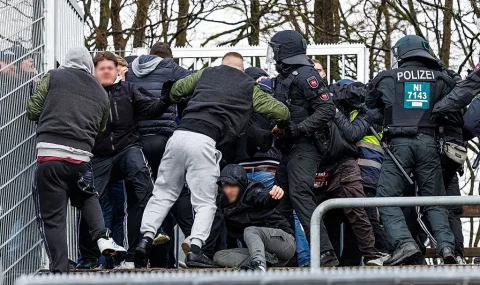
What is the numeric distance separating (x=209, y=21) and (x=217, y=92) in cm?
939

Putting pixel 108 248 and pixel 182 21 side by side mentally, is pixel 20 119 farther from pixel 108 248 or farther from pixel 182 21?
pixel 182 21

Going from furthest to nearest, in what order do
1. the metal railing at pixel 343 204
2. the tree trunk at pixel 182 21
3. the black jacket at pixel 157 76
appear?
the tree trunk at pixel 182 21 < the black jacket at pixel 157 76 < the metal railing at pixel 343 204

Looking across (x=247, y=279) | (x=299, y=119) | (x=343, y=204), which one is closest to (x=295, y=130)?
(x=299, y=119)

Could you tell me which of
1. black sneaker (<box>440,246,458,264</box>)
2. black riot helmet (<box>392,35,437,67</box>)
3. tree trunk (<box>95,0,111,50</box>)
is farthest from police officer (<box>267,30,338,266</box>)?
tree trunk (<box>95,0,111,50</box>)

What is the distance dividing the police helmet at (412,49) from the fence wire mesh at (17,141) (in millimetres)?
2998

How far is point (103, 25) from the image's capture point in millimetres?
17188

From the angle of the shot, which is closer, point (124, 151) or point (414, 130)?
point (414, 130)

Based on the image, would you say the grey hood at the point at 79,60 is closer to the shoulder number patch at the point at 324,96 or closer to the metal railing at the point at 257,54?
the shoulder number patch at the point at 324,96

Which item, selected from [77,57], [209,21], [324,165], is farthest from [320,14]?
[77,57]

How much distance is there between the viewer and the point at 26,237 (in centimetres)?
830

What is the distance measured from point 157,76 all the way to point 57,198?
190 cm

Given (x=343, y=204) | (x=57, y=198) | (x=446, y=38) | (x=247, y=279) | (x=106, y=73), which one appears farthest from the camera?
(x=446, y=38)

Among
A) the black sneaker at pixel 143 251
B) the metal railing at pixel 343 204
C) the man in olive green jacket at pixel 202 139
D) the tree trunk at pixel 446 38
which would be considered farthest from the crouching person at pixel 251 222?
the tree trunk at pixel 446 38

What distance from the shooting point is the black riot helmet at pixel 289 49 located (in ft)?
28.6
